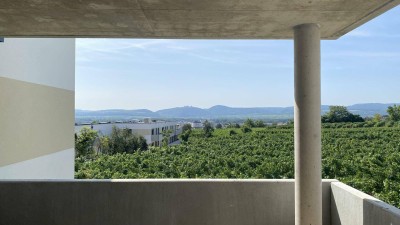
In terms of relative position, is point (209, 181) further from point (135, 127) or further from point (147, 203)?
point (135, 127)

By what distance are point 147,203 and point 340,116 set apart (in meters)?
49.7

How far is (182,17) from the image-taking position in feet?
10.4

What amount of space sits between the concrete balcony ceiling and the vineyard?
13004 mm

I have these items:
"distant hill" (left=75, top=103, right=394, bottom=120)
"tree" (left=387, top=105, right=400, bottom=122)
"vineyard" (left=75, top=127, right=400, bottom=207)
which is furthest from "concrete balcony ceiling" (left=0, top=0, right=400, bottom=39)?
"distant hill" (left=75, top=103, right=394, bottom=120)

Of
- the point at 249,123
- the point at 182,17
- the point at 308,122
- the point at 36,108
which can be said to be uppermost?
the point at 182,17

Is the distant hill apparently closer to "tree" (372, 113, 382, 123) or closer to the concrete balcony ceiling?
"tree" (372, 113, 382, 123)

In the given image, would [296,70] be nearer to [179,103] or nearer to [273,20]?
[273,20]

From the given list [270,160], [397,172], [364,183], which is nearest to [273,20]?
[364,183]

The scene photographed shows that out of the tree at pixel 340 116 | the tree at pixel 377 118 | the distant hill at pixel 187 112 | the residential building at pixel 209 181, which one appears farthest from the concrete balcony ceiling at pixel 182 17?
the distant hill at pixel 187 112

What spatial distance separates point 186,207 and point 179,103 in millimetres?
105207

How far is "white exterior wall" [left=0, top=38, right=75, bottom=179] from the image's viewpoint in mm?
5107

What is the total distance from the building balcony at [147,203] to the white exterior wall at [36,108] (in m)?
1.49

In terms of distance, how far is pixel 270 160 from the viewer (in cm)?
2706

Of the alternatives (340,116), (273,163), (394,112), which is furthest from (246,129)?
(273,163)
